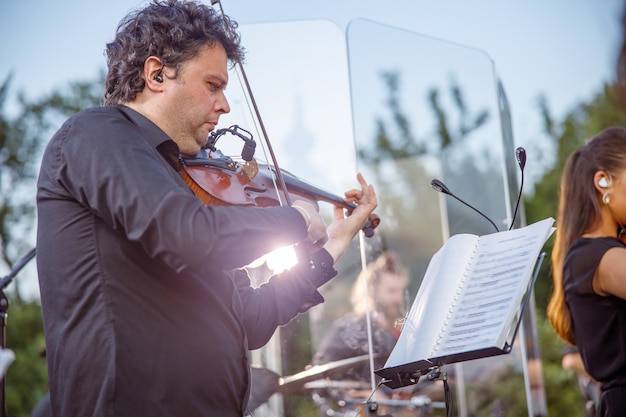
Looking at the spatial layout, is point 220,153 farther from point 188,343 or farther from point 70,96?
point 70,96

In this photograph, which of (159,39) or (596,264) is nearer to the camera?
(159,39)

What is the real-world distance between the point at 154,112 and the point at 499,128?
7.12ft

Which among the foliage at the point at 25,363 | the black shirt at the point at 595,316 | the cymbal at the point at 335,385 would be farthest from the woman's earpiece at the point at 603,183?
the foliage at the point at 25,363

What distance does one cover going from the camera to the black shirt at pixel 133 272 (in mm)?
1329

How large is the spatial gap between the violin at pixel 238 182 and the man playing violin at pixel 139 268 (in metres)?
0.21

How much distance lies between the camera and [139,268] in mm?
1430

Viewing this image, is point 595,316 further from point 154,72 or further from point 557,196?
point 557,196

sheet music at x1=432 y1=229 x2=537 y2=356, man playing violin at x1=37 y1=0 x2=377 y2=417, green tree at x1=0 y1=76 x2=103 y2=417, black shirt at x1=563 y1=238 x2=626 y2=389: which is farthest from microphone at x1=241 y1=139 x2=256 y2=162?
green tree at x1=0 y1=76 x2=103 y2=417

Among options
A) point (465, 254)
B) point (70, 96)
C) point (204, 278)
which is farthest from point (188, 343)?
point (70, 96)

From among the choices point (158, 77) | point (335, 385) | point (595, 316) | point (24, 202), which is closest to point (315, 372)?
point (335, 385)

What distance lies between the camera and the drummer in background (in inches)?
109

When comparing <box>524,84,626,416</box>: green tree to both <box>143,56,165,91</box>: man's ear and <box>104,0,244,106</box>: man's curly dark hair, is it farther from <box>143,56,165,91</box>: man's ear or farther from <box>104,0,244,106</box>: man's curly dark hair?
<box>143,56,165,91</box>: man's ear

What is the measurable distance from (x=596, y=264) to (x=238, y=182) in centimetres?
102

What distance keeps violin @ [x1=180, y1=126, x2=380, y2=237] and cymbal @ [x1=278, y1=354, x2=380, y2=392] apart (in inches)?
30.7
